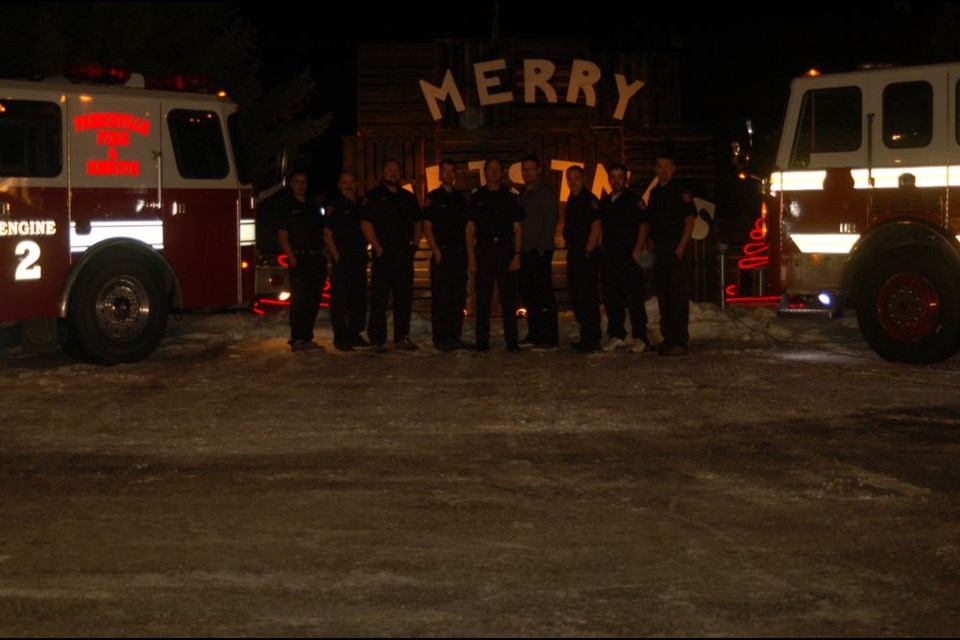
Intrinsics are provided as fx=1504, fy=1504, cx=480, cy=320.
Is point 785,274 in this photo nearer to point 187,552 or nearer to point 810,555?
point 810,555

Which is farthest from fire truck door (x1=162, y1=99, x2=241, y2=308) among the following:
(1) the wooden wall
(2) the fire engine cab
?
(1) the wooden wall

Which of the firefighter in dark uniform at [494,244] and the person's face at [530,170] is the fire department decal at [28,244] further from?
the person's face at [530,170]

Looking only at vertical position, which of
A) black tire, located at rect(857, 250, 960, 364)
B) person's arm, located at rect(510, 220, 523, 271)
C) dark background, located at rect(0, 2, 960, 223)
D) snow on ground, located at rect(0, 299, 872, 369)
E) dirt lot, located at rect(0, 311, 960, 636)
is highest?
dark background, located at rect(0, 2, 960, 223)

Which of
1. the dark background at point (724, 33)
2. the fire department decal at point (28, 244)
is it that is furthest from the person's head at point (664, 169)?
the dark background at point (724, 33)

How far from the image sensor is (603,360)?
44.1ft

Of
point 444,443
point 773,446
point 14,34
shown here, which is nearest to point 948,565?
point 773,446

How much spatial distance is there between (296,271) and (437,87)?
5841 millimetres

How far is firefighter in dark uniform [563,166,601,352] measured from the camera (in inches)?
555

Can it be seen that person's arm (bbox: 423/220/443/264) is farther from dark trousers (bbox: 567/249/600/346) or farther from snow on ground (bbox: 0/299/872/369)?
Answer: dark trousers (bbox: 567/249/600/346)

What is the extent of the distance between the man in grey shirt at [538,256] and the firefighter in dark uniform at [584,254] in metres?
0.20

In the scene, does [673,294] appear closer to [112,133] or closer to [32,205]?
[112,133]

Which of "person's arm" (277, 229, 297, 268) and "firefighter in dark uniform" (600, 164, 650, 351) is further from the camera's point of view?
"person's arm" (277, 229, 297, 268)

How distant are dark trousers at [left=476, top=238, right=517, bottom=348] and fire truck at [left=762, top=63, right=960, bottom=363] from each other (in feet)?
7.96

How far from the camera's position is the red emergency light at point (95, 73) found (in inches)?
520
